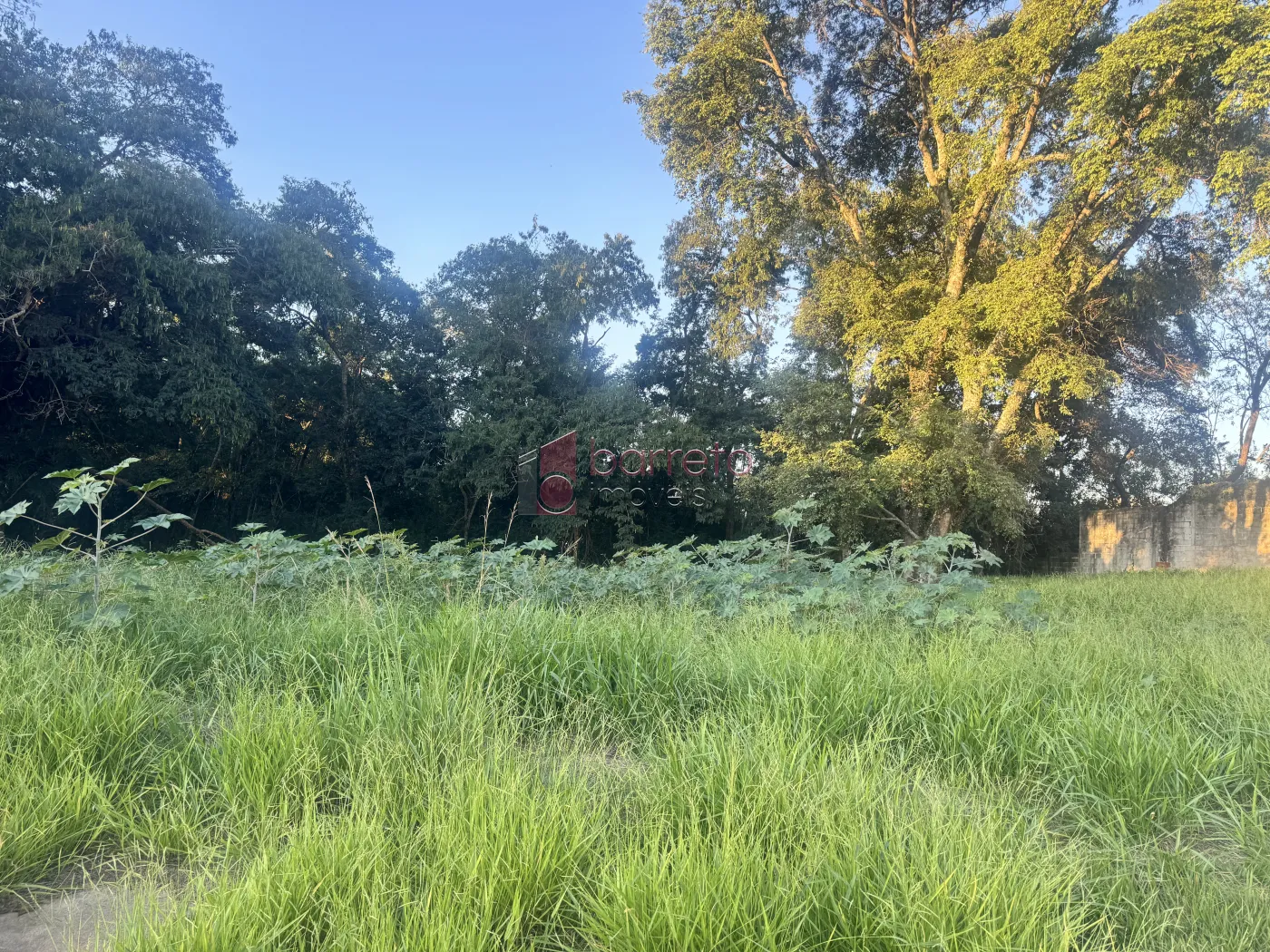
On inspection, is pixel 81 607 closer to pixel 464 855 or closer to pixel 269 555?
pixel 269 555

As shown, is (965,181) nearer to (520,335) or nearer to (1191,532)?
(1191,532)

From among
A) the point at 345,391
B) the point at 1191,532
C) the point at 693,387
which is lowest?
the point at 1191,532

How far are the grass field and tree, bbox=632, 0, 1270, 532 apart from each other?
796 centimetres

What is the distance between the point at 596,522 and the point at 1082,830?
1646 centimetres

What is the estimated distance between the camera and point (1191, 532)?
11.9 metres

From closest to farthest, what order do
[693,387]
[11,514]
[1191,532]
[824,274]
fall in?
1. [11,514]
2. [824,274]
3. [1191,532]
4. [693,387]

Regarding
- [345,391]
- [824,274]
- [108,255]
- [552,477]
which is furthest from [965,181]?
[345,391]

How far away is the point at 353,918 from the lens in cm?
107

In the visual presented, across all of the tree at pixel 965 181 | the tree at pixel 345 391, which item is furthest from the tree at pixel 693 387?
the tree at pixel 345 391

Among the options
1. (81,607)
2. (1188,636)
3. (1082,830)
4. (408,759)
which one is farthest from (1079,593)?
(81,607)

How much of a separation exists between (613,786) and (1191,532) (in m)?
14.5

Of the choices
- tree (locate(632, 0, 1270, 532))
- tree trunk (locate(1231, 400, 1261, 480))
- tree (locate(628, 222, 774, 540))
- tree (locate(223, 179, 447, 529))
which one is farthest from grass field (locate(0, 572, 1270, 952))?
tree trunk (locate(1231, 400, 1261, 480))

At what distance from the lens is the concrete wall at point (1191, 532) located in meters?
11.0

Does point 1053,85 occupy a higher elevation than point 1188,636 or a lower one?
higher
